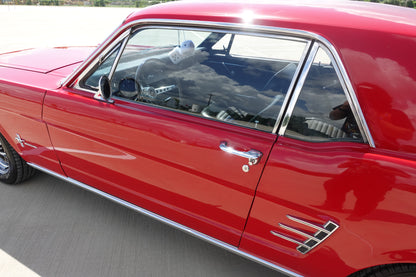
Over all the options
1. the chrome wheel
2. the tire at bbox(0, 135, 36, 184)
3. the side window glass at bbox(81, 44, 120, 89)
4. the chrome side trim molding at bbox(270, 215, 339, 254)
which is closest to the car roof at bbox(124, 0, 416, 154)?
the chrome side trim molding at bbox(270, 215, 339, 254)

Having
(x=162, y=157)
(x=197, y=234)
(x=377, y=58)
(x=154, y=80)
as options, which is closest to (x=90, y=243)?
(x=197, y=234)

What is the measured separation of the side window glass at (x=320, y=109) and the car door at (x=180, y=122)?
88mm

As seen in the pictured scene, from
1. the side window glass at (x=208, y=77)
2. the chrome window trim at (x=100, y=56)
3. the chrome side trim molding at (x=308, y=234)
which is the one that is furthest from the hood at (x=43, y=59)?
the chrome side trim molding at (x=308, y=234)

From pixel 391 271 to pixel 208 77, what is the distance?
1.33 m

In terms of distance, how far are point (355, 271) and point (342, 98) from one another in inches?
32.2

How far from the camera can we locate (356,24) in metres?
1.32

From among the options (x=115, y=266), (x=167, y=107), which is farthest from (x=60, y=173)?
(x=167, y=107)

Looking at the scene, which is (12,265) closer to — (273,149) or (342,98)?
(273,149)

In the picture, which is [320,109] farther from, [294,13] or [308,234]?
[308,234]

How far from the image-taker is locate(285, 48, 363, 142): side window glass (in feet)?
4.57

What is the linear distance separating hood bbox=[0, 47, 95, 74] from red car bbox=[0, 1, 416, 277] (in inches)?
9.7

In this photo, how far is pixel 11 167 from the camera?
2.65 m

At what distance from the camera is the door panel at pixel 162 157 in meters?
1.56

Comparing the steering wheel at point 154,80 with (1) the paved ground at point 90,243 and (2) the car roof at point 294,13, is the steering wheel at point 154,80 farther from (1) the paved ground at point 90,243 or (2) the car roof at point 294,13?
(1) the paved ground at point 90,243
